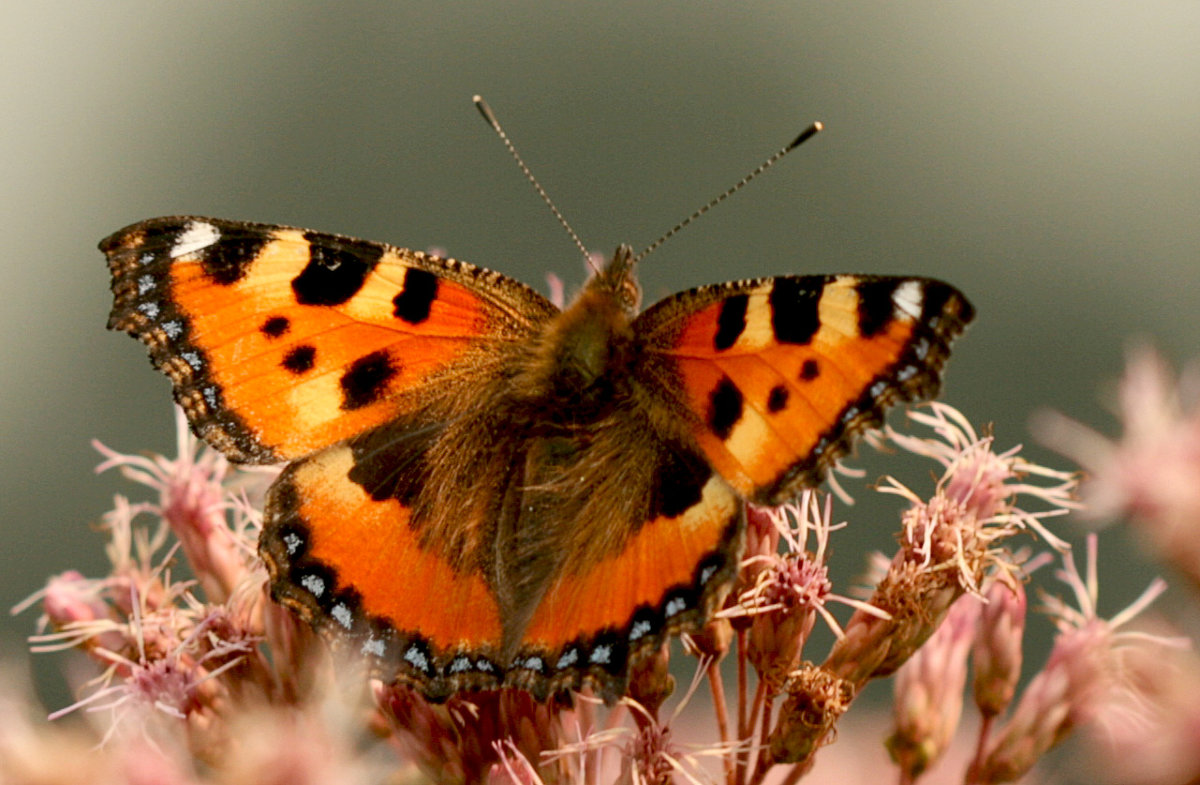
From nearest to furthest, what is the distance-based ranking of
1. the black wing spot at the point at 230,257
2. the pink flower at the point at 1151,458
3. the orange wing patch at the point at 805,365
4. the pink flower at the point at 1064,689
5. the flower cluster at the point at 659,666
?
the pink flower at the point at 1151,458
the orange wing patch at the point at 805,365
the flower cluster at the point at 659,666
the black wing spot at the point at 230,257
the pink flower at the point at 1064,689

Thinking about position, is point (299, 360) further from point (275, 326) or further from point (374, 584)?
point (374, 584)

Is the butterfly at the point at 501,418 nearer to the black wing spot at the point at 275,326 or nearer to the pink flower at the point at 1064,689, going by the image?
the black wing spot at the point at 275,326

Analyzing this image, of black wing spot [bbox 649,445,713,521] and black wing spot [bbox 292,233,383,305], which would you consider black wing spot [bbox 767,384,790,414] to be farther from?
black wing spot [bbox 292,233,383,305]

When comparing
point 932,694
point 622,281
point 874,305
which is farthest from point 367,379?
point 932,694

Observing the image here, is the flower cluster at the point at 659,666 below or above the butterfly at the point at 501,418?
below

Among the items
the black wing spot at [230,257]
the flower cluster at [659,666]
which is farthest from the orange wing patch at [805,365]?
the black wing spot at [230,257]
